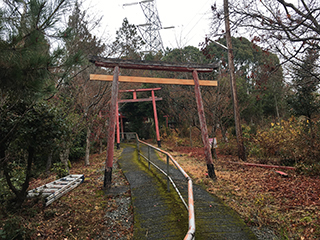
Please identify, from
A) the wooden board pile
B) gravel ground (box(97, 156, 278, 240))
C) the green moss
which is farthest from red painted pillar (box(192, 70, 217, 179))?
the wooden board pile

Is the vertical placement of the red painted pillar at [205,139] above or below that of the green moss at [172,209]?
above

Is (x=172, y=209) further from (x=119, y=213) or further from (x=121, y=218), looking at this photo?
(x=119, y=213)

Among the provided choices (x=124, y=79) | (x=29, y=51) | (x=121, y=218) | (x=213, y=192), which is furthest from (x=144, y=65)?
(x=121, y=218)

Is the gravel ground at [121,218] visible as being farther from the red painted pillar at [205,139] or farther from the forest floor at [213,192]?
the red painted pillar at [205,139]

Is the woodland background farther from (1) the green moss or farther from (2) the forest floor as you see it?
(1) the green moss

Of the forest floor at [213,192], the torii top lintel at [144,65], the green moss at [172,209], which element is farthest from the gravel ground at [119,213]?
the torii top lintel at [144,65]

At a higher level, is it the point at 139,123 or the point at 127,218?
the point at 139,123

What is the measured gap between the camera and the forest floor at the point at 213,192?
3383 mm

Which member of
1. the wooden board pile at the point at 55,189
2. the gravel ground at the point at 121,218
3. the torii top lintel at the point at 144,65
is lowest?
the gravel ground at the point at 121,218

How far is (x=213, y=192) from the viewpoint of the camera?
16.1ft

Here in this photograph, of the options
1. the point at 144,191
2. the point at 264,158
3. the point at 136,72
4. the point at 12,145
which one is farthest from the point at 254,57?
the point at 12,145

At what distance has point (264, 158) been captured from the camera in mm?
7711

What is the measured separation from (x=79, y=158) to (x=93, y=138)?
1.56 metres

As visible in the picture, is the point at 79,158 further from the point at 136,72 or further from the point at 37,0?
the point at 37,0
